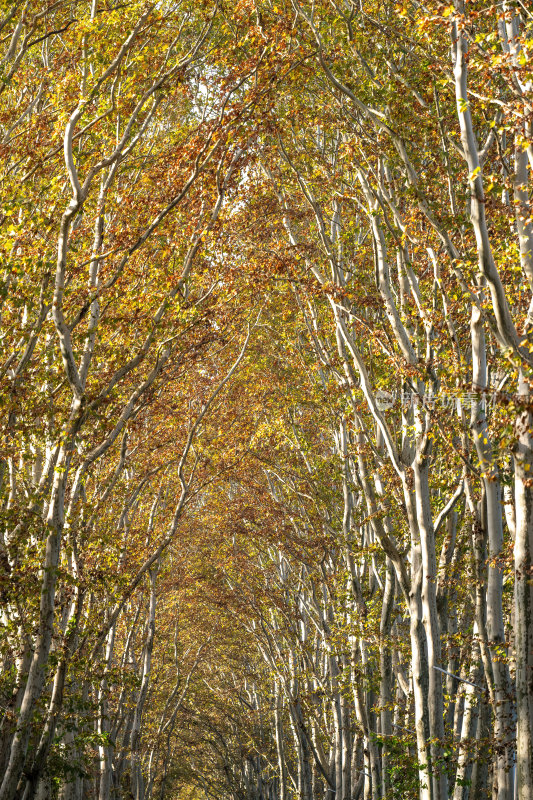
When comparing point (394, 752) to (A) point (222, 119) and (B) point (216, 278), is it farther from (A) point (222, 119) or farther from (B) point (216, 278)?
(A) point (222, 119)

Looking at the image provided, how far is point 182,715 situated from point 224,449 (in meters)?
19.4

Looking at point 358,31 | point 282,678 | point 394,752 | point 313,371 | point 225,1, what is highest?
point 225,1

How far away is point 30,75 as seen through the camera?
12180 mm

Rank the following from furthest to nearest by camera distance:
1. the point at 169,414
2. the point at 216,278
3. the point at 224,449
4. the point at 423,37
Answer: the point at 224,449 → the point at 169,414 → the point at 216,278 → the point at 423,37

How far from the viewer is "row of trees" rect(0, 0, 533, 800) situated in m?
8.12

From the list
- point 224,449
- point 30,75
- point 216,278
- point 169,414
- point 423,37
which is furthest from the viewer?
point 224,449

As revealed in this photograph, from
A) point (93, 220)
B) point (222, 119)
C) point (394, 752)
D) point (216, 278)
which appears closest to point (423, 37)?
point (222, 119)

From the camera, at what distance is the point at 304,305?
1575cm

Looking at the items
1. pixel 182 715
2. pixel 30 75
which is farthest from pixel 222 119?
pixel 182 715

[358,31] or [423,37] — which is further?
[358,31]

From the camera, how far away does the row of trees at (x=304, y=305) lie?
8.12m

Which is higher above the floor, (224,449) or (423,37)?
(423,37)

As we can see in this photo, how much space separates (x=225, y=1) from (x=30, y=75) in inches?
133

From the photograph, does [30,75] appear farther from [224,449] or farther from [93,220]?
[224,449]
